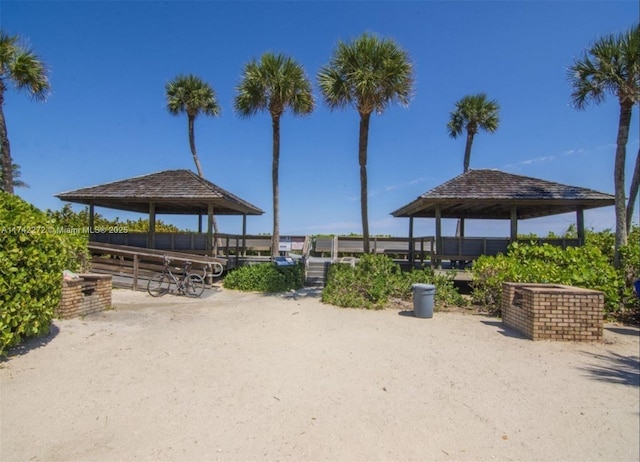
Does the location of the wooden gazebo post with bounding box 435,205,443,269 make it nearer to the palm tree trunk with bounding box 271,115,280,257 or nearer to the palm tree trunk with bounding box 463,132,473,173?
the palm tree trunk with bounding box 271,115,280,257

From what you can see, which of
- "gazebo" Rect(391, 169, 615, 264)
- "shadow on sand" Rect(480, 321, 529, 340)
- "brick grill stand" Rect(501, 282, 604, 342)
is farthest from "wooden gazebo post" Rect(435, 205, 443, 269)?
"brick grill stand" Rect(501, 282, 604, 342)

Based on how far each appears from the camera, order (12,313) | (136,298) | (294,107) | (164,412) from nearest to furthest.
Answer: (164,412) < (12,313) < (136,298) < (294,107)

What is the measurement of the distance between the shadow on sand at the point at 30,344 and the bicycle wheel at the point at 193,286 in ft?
15.8

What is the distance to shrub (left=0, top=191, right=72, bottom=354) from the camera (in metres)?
4.54

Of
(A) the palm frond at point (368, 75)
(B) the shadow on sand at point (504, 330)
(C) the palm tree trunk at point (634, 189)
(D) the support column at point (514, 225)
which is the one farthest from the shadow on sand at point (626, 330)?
(A) the palm frond at point (368, 75)

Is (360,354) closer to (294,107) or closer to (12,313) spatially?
(12,313)

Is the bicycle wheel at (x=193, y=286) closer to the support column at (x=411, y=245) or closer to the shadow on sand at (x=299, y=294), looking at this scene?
the shadow on sand at (x=299, y=294)

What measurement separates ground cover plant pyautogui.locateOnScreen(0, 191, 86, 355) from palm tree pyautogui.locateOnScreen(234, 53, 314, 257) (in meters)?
11.3

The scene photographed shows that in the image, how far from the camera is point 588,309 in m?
6.11

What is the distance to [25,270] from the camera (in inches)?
188

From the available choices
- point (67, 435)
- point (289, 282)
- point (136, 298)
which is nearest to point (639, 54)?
point (289, 282)

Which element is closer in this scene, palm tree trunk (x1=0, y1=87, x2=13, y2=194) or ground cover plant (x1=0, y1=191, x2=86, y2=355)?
ground cover plant (x1=0, y1=191, x2=86, y2=355)

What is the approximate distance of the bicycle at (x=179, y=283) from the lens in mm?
10859

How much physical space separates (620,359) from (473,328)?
7.53ft
